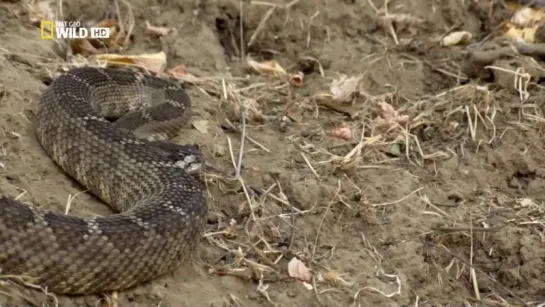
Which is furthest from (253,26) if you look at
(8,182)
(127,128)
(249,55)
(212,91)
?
(8,182)

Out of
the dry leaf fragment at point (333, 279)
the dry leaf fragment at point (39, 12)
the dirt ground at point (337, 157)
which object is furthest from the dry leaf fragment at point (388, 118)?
the dry leaf fragment at point (39, 12)

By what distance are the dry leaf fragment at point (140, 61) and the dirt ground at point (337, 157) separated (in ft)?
0.91

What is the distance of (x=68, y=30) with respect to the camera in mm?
8602

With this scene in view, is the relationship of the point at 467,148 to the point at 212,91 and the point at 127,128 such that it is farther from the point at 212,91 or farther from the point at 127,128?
the point at 127,128

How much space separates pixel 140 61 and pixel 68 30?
2.74 feet

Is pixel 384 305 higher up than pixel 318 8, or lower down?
lower down

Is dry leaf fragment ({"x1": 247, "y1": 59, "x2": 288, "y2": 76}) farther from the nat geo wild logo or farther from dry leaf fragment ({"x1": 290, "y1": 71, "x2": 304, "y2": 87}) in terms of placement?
the nat geo wild logo

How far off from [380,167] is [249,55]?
106 inches

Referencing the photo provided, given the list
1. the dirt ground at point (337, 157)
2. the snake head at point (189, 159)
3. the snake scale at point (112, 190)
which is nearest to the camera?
the snake scale at point (112, 190)

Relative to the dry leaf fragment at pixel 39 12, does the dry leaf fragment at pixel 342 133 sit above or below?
below

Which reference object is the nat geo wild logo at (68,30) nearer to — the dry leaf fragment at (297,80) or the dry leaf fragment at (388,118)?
the dry leaf fragment at (297,80)

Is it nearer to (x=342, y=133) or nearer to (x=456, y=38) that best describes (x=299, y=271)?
(x=342, y=133)

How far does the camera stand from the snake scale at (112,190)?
508 centimetres

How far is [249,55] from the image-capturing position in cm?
945
